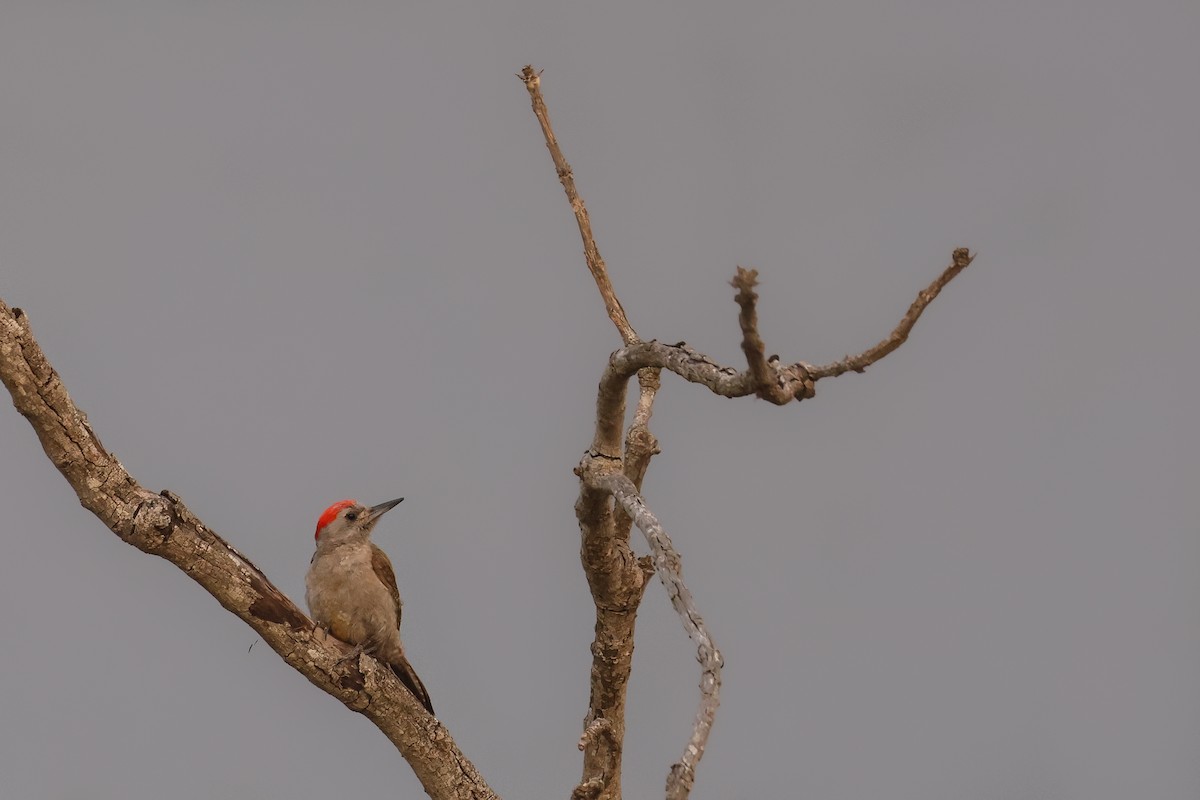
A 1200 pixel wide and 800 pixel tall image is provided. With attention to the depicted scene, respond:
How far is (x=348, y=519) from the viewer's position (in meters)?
5.02

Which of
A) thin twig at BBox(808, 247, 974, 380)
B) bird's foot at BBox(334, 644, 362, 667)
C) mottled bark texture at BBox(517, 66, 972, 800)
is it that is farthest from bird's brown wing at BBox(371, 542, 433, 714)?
thin twig at BBox(808, 247, 974, 380)

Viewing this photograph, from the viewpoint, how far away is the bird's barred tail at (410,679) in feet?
15.3

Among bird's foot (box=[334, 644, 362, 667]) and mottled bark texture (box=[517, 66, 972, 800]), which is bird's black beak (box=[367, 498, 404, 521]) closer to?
bird's foot (box=[334, 644, 362, 667])

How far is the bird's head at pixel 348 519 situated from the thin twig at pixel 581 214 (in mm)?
1115

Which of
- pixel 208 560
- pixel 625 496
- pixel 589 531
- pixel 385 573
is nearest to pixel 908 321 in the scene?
pixel 625 496

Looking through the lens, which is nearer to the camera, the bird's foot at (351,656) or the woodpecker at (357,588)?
the bird's foot at (351,656)

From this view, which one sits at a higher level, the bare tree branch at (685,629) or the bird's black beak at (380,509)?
the bird's black beak at (380,509)

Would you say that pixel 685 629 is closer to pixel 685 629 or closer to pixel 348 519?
pixel 685 629

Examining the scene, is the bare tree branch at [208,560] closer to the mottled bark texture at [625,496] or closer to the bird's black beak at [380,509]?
the mottled bark texture at [625,496]

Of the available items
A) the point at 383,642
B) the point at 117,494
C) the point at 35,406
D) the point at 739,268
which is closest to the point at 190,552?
the point at 117,494

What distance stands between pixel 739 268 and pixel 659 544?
103 centimetres

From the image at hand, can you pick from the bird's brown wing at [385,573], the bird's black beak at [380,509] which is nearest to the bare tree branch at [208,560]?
the bird's brown wing at [385,573]

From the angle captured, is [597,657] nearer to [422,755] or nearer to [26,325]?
[422,755]

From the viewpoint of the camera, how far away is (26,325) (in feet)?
12.1
